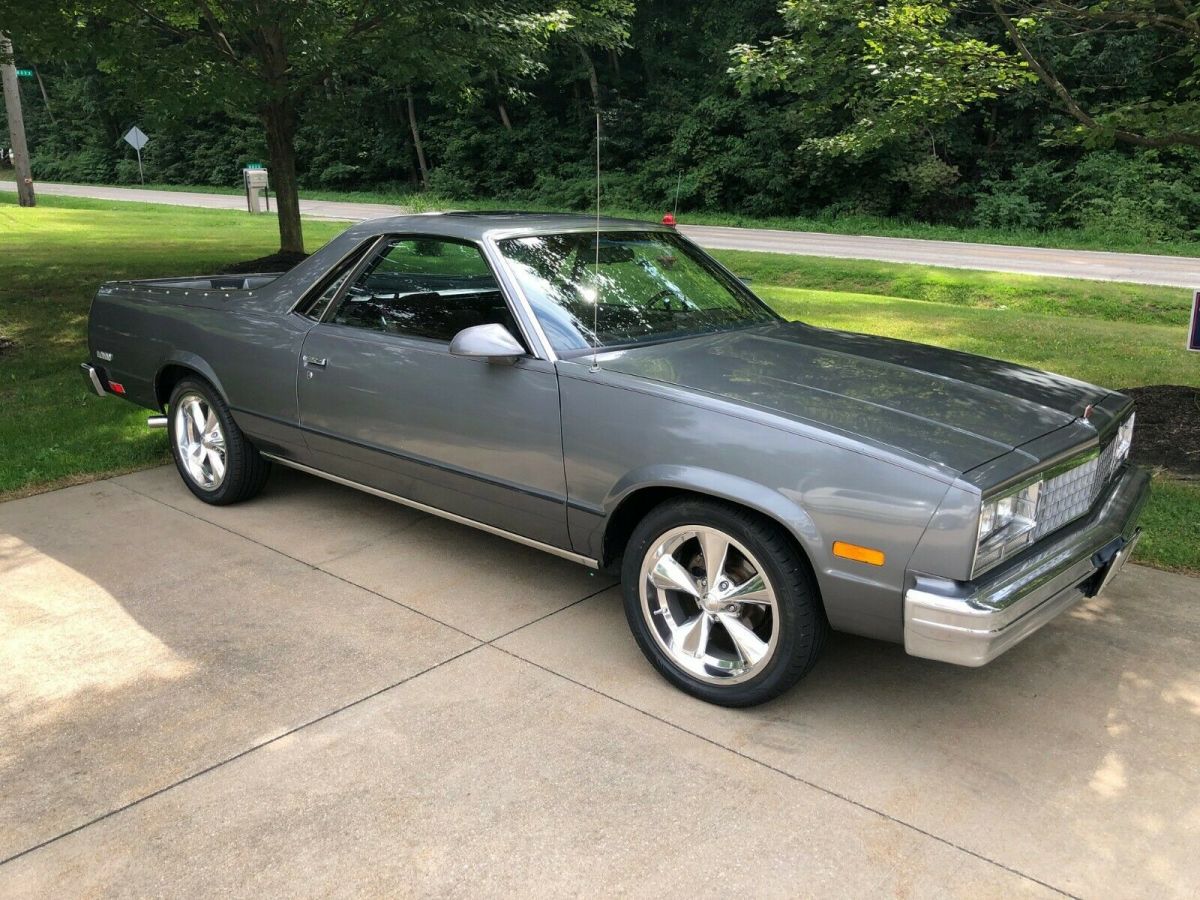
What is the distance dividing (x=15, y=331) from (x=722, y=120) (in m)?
28.1

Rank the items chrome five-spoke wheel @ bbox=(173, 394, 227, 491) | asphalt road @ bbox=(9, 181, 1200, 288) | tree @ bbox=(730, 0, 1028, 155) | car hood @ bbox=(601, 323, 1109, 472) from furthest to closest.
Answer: asphalt road @ bbox=(9, 181, 1200, 288) < tree @ bbox=(730, 0, 1028, 155) < chrome five-spoke wheel @ bbox=(173, 394, 227, 491) < car hood @ bbox=(601, 323, 1109, 472)

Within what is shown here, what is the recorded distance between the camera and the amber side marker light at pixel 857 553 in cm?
283

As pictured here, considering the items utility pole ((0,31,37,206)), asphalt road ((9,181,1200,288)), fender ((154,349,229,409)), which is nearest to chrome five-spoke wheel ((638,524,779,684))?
fender ((154,349,229,409))

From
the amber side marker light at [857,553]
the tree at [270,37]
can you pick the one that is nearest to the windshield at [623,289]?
the amber side marker light at [857,553]

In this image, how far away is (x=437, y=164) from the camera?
45000mm

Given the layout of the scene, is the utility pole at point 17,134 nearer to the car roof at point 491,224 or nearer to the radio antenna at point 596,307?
the car roof at point 491,224

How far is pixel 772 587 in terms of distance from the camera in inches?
120

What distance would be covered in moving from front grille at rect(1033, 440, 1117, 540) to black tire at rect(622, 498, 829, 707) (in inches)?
30.9

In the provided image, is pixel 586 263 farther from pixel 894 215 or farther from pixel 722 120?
pixel 722 120

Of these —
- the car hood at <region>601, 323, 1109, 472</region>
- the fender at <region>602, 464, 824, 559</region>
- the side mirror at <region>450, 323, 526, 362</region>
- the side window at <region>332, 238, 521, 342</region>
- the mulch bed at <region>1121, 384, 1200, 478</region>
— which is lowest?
the mulch bed at <region>1121, 384, 1200, 478</region>

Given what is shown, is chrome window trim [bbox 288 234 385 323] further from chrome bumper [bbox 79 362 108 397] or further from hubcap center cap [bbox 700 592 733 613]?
hubcap center cap [bbox 700 592 733 613]

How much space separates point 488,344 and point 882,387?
1.46 m

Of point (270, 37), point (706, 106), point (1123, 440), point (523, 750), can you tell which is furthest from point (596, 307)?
point (706, 106)

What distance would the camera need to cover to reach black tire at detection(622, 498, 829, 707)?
119 inches
